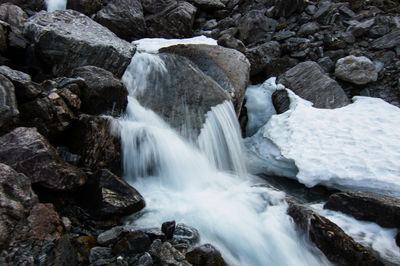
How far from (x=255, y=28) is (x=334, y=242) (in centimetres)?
851

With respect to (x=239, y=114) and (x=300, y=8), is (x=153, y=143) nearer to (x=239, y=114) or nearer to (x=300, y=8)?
(x=239, y=114)

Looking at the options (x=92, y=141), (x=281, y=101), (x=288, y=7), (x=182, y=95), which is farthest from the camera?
(x=288, y=7)

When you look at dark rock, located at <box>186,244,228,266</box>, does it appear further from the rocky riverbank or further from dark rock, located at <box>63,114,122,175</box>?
dark rock, located at <box>63,114,122,175</box>

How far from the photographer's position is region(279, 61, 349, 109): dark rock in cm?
711

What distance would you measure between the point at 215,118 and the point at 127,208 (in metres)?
2.85

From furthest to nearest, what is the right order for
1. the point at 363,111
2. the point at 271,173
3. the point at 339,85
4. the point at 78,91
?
the point at 339,85
the point at 363,111
the point at 271,173
the point at 78,91

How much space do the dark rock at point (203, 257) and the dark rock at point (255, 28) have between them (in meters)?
8.65

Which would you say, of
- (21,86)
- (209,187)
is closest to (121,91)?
(21,86)

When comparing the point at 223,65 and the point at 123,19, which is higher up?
the point at 123,19

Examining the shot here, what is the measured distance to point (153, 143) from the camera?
5.09m

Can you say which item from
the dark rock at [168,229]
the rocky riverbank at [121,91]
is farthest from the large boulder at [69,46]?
the dark rock at [168,229]

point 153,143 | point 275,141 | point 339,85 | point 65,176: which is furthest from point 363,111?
point 65,176

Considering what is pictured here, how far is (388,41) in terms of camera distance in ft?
27.5

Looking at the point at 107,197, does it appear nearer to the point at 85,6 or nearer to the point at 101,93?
the point at 101,93
